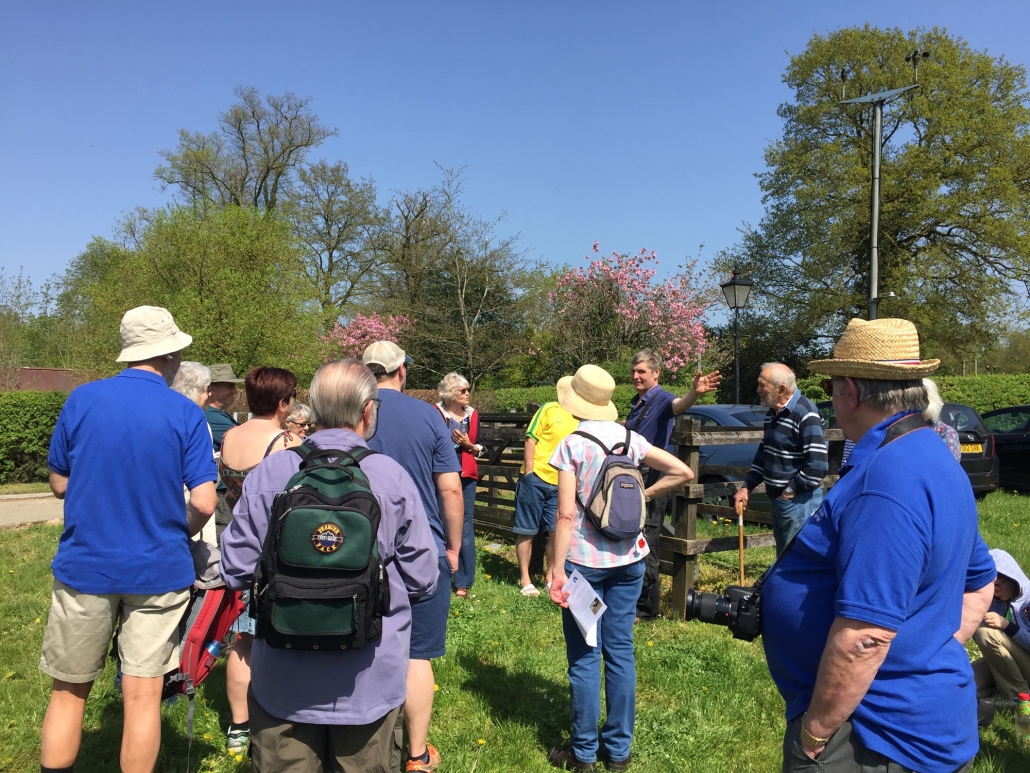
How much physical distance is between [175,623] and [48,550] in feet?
22.5

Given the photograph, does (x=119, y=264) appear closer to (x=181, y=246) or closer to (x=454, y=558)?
(x=181, y=246)

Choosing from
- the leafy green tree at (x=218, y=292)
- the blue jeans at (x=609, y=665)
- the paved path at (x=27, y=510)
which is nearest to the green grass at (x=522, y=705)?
the blue jeans at (x=609, y=665)

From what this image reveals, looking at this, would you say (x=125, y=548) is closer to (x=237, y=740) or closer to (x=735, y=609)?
(x=237, y=740)

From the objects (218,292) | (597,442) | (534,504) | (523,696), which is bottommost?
(523,696)

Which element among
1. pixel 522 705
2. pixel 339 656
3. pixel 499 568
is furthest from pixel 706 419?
pixel 339 656

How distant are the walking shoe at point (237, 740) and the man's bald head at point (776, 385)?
390cm

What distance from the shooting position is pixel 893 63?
29.9 metres

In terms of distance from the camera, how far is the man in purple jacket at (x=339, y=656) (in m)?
2.18

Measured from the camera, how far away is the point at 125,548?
2840 mm

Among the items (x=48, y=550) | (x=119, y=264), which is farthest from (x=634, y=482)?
(x=119, y=264)

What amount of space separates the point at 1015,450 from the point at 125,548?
14502 millimetres

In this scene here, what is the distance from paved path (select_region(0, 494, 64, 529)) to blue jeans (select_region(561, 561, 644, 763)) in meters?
8.93

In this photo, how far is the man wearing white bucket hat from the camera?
3436mm

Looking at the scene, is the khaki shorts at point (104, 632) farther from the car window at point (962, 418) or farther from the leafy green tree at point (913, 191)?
the leafy green tree at point (913, 191)
